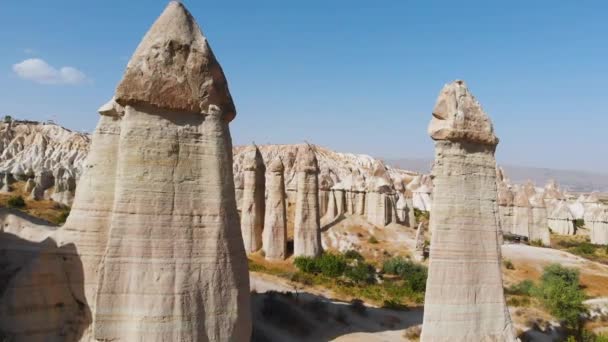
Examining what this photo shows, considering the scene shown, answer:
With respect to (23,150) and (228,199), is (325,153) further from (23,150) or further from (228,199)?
(228,199)

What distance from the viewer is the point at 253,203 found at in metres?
28.4

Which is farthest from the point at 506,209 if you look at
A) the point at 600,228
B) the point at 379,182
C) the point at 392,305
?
the point at 392,305

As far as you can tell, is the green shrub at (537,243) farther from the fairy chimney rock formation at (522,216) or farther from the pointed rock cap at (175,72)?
the pointed rock cap at (175,72)

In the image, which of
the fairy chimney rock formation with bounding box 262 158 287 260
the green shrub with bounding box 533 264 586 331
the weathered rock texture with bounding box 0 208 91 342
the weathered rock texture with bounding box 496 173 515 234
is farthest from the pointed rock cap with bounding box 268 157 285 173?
the weathered rock texture with bounding box 496 173 515 234

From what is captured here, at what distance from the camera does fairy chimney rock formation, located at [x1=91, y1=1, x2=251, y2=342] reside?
26.8 feet

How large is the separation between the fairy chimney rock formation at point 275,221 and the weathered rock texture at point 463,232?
17.4 meters

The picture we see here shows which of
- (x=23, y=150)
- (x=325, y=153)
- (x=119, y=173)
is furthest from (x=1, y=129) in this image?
(x=119, y=173)

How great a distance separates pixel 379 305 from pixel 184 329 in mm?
12780

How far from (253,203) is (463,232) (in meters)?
18.8

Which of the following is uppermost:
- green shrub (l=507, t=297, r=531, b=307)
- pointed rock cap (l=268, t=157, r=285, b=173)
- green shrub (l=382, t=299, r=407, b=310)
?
pointed rock cap (l=268, t=157, r=285, b=173)

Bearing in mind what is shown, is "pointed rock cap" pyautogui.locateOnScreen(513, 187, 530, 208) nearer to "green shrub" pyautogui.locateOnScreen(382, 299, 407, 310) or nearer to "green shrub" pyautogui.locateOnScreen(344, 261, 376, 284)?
"green shrub" pyautogui.locateOnScreen(344, 261, 376, 284)

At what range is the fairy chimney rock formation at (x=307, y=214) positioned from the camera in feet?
90.4

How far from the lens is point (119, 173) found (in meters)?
8.43

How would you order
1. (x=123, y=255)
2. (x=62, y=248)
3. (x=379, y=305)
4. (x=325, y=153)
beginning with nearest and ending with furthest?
(x=123, y=255) < (x=62, y=248) < (x=379, y=305) < (x=325, y=153)
